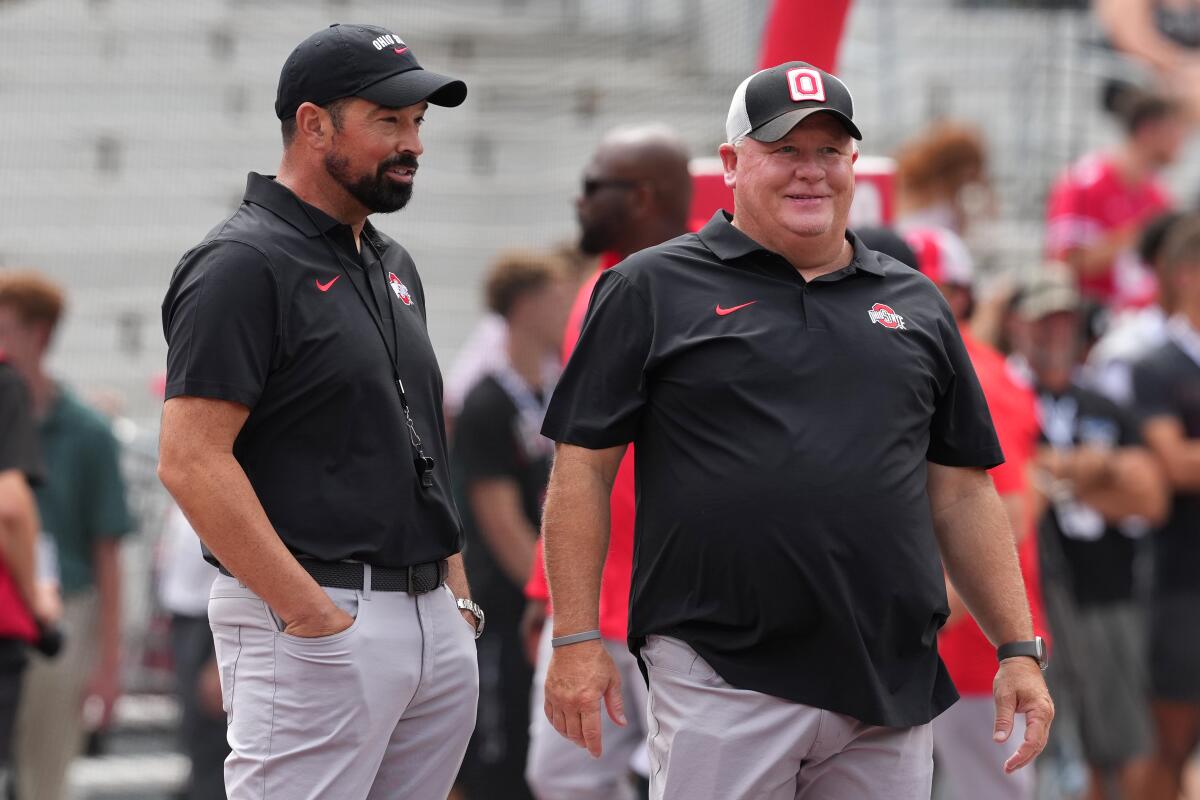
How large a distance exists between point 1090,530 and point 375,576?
4082 mm

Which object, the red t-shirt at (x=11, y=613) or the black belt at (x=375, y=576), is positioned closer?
the black belt at (x=375, y=576)

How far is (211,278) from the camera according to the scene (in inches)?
128

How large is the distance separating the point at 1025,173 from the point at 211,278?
861 centimetres

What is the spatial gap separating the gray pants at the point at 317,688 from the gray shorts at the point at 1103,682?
3619 millimetres

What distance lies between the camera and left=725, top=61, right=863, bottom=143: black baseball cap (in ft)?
11.0

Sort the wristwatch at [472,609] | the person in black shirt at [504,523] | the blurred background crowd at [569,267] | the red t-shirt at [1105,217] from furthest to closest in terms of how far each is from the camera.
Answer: the red t-shirt at [1105,217], the person in black shirt at [504,523], the blurred background crowd at [569,267], the wristwatch at [472,609]

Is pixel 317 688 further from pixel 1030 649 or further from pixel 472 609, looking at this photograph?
pixel 1030 649

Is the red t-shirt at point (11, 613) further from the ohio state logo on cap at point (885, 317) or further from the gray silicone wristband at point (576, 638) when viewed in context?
the ohio state logo on cap at point (885, 317)

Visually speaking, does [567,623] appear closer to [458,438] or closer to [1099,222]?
[458,438]

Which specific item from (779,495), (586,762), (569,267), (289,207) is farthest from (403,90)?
(569,267)

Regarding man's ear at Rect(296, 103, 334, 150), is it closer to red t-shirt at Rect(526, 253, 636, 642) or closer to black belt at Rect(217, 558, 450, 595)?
black belt at Rect(217, 558, 450, 595)

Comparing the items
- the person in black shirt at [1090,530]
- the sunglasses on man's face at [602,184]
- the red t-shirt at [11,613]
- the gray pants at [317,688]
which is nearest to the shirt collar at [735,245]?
the gray pants at [317,688]

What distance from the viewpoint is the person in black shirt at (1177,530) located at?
678cm

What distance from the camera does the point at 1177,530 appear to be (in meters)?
6.91
